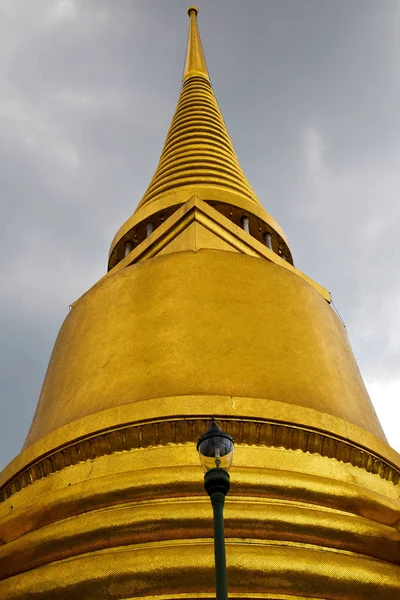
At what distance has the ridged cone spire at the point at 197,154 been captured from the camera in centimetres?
1287

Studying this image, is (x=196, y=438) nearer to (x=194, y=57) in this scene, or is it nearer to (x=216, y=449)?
(x=216, y=449)

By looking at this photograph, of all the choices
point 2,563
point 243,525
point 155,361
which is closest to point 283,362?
point 155,361

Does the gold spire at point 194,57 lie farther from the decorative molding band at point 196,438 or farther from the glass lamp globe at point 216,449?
the glass lamp globe at point 216,449

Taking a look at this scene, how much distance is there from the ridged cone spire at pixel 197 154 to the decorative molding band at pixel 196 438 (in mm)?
5718

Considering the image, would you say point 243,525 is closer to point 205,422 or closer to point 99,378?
point 205,422

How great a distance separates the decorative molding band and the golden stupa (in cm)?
1

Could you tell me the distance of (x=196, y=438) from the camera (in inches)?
274

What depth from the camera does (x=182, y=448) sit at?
6.88 metres

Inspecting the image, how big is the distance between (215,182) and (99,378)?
5.39 meters

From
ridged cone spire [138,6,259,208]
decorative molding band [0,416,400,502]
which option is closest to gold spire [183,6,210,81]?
ridged cone spire [138,6,259,208]

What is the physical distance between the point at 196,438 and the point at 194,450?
0.14 m

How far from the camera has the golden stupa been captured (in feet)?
19.3

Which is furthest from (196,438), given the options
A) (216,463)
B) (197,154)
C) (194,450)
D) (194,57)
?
(194,57)

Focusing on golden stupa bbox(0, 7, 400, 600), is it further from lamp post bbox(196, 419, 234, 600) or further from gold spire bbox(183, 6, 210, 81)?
gold spire bbox(183, 6, 210, 81)
